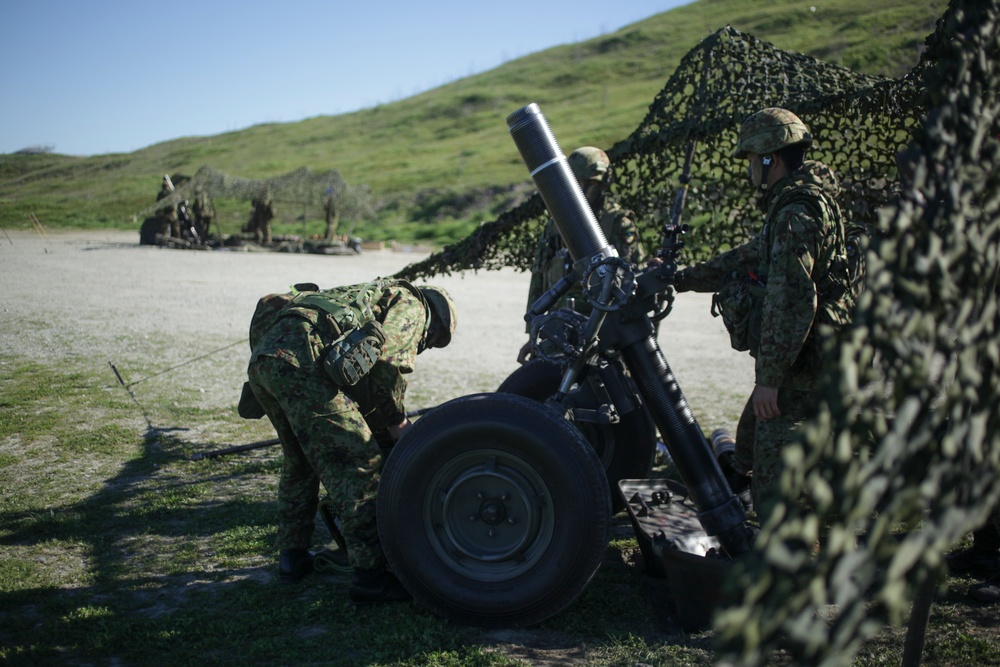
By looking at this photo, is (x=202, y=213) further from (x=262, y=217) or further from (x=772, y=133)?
(x=772, y=133)

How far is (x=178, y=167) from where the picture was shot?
57688 millimetres

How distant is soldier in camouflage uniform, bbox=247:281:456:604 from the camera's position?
14.1 ft

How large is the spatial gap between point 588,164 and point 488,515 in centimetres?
310

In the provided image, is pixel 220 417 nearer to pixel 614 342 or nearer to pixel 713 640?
pixel 614 342

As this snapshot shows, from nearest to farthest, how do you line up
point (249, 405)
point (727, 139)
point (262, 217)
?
point (249, 405)
point (727, 139)
point (262, 217)

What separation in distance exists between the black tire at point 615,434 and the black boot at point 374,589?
163cm

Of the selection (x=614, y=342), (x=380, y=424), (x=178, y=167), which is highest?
(x=178, y=167)

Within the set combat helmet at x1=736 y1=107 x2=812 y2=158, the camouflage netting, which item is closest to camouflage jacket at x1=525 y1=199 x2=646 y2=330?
combat helmet at x1=736 y1=107 x2=812 y2=158

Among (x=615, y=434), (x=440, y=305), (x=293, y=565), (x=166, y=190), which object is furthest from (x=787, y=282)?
(x=166, y=190)

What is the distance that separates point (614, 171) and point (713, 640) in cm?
404

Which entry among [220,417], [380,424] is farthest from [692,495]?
[220,417]

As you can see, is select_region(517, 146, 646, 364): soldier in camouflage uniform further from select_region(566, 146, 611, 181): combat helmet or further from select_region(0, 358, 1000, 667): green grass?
select_region(0, 358, 1000, 667): green grass

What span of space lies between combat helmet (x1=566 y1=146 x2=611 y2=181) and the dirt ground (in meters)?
2.78

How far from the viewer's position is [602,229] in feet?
20.8
